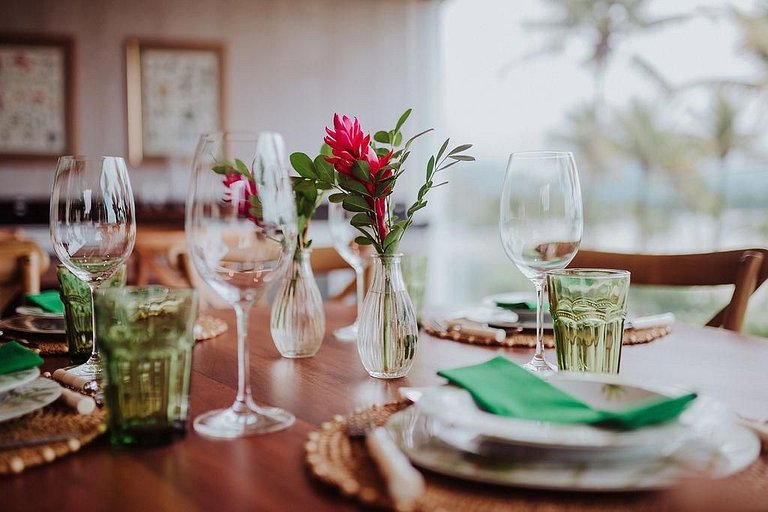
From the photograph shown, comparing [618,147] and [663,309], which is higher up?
[618,147]

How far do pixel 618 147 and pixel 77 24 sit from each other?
357 cm

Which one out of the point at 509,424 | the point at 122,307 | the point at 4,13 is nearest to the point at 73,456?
the point at 122,307

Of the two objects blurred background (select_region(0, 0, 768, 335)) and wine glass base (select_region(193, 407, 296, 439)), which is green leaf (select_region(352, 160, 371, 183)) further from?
blurred background (select_region(0, 0, 768, 335))

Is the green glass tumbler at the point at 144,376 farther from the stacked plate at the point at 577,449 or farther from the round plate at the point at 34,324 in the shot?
the round plate at the point at 34,324

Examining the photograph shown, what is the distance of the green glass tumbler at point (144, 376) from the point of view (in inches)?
26.3

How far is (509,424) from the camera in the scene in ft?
1.97

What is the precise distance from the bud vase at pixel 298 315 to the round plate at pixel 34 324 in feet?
1.26

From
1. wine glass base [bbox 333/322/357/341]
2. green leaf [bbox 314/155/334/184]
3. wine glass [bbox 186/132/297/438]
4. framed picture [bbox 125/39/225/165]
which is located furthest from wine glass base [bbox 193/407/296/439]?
framed picture [bbox 125/39/225/165]

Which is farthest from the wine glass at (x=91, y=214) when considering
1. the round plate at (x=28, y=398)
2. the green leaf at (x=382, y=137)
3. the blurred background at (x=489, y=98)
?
the blurred background at (x=489, y=98)

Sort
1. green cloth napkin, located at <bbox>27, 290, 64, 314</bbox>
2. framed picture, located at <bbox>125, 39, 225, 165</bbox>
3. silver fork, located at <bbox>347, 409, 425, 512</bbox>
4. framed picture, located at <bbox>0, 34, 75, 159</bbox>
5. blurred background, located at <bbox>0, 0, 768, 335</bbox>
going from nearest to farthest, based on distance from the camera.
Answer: silver fork, located at <bbox>347, 409, 425, 512</bbox> → green cloth napkin, located at <bbox>27, 290, 64, 314</bbox> → blurred background, located at <bbox>0, 0, 768, 335</bbox> → framed picture, located at <bbox>0, 34, 75, 159</bbox> → framed picture, located at <bbox>125, 39, 225, 165</bbox>

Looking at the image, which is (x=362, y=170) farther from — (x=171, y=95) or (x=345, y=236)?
(x=171, y=95)

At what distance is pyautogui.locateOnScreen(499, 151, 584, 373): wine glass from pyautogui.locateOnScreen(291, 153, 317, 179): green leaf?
270 millimetres

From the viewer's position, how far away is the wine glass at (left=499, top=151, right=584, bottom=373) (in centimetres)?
98

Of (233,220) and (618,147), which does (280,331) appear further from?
(618,147)
